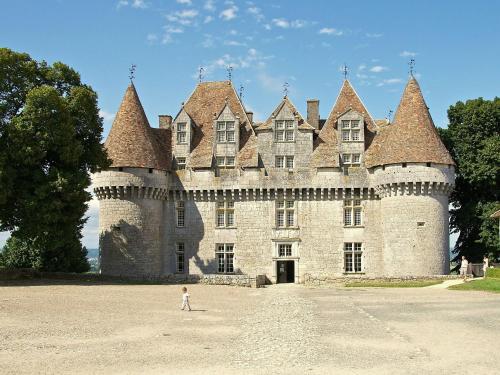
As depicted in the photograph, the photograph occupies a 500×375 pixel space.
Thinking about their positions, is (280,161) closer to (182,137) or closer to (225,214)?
(225,214)

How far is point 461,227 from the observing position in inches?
1747

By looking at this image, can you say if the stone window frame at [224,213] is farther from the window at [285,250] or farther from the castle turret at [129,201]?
the castle turret at [129,201]

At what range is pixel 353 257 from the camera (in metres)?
41.3

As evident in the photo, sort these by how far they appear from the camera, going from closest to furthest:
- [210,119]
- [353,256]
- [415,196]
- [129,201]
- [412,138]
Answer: [415,196]
[412,138]
[129,201]
[353,256]
[210,119]

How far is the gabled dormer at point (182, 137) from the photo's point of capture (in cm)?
4412

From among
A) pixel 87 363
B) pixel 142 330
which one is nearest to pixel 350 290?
pixel 142 330

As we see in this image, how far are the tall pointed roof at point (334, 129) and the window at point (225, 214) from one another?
686 centimetres

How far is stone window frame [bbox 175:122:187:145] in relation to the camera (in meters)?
44.4

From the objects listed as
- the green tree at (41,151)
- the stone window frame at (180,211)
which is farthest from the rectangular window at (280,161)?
the green tree at (41,151)

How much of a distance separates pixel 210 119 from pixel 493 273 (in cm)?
2340

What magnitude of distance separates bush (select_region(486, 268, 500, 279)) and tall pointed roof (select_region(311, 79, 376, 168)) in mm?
12352

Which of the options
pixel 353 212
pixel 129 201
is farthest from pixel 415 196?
pixel 129 201

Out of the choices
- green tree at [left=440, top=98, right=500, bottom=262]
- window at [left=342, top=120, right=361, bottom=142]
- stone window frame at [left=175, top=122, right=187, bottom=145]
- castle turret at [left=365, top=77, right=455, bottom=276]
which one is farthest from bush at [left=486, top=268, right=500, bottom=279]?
stone window frame at [left=175, top=122, right=187, bottom=145]

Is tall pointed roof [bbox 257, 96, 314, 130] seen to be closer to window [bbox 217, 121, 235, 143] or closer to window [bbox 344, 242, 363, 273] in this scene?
window [bbox 217, 121, 235, 143]
